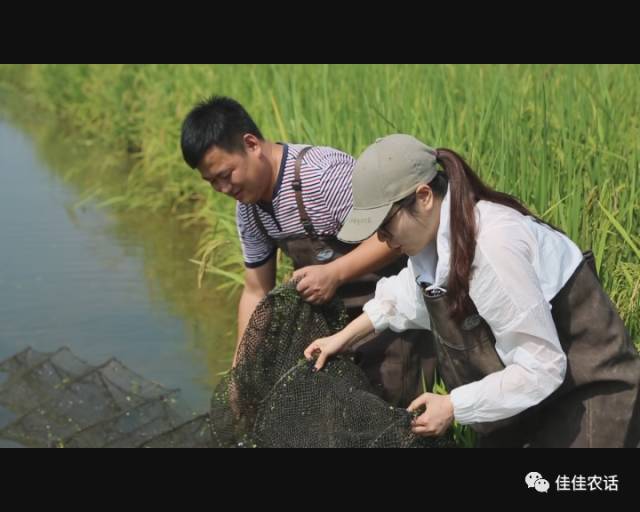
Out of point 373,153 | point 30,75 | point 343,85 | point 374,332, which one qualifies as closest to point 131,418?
point 374,332

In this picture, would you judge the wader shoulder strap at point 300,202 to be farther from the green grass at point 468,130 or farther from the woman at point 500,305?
the green grass at point 468,130

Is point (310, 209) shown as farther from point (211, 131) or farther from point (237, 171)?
point (211, 131)

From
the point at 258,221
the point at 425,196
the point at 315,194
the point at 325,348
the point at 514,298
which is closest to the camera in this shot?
the point at 514,298

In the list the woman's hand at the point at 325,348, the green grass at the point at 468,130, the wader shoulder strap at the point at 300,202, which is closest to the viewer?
the woman's hand at the point at 325,348

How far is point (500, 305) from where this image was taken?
2266 millimetres

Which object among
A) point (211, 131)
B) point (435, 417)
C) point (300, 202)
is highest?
point (211, 131)

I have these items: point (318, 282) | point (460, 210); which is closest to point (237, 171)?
point (318, 282)

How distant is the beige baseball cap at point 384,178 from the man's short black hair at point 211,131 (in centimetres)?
80

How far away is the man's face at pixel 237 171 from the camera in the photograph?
3.07 metres

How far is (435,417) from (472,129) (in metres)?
2.00

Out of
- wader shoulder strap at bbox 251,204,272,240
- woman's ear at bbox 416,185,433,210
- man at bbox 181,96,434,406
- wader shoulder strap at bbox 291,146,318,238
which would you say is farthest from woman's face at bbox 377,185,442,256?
wader shoulder strap at bbox 251,204,272,240

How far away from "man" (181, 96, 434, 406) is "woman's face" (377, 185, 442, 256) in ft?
2.09

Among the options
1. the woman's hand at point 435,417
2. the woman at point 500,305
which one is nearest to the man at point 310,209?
the woman at point 500,305

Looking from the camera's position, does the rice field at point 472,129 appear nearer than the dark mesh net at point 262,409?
No
